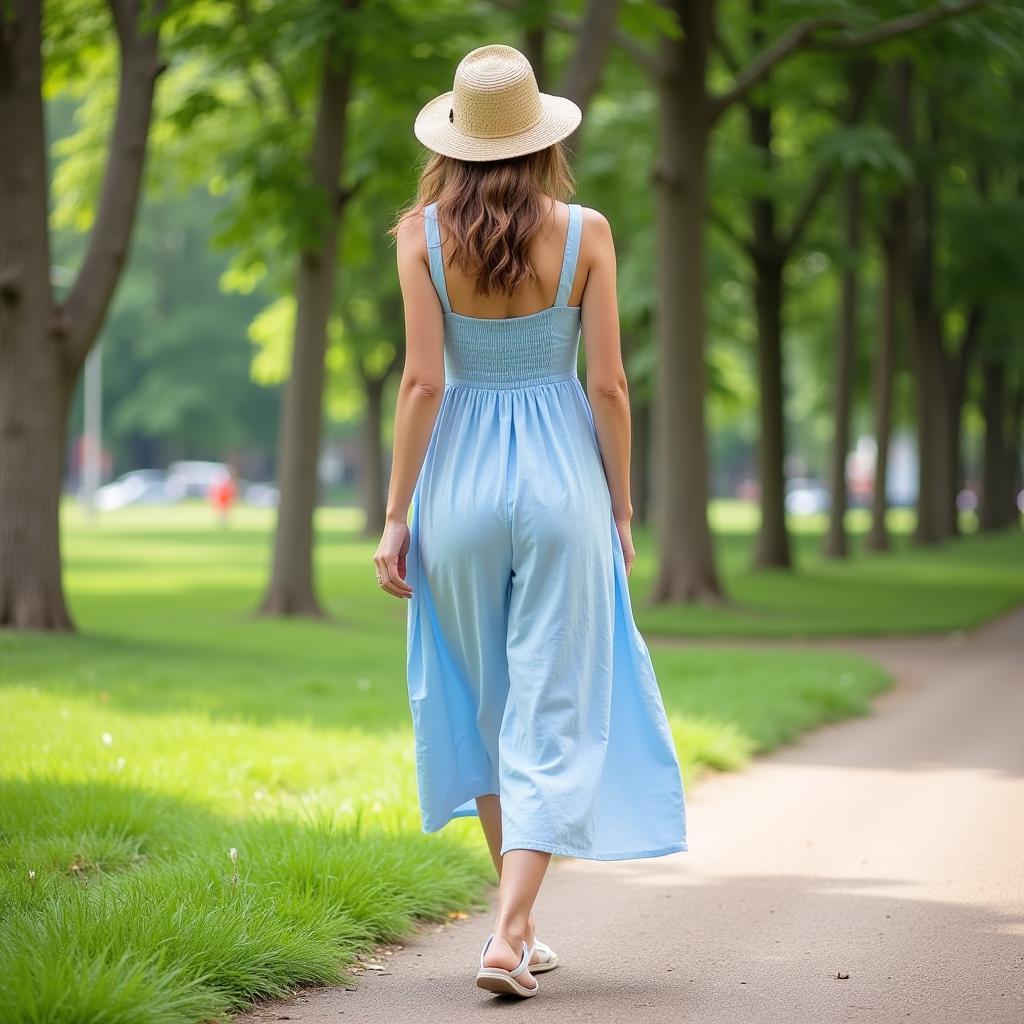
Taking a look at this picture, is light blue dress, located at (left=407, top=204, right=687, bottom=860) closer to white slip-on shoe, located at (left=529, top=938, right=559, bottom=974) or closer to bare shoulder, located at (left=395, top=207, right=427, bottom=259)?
bare shoulder, located at (left=395, top=207, right=427, bottom=259)

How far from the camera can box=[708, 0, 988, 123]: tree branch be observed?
14734 mm

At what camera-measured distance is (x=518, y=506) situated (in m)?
4.07

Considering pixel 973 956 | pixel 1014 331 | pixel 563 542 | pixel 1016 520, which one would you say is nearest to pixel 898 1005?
pixel 973 956

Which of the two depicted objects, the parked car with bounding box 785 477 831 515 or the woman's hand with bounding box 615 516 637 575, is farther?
the parked car with bounding box 785 477 831 515

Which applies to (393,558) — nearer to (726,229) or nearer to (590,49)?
(590,49)

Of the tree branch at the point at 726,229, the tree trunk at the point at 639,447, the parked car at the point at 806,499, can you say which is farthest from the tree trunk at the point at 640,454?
the parked car at the point at 806,499

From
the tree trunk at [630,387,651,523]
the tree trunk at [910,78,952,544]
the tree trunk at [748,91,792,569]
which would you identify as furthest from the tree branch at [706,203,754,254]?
the tree trunk at [630,387,651,523]

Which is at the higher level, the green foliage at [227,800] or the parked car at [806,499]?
the parked car at [806,499]

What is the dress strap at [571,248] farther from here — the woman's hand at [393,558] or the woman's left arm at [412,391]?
the woman's hand at [393,558]

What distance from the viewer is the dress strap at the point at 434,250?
406 cm

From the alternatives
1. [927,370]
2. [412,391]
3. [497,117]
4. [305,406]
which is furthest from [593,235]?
[927,370]

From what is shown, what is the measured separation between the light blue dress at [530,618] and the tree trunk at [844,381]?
856 inches

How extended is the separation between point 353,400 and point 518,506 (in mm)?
35232

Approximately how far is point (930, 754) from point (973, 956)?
4.25m
